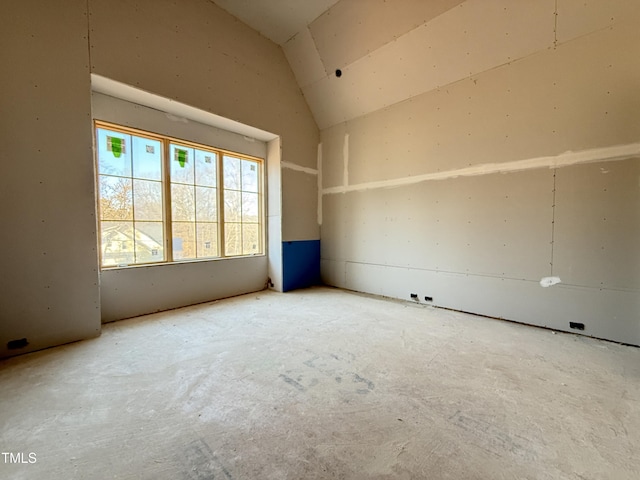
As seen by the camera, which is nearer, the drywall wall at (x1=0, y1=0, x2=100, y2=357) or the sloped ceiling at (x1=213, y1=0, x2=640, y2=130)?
the drywall wall at (x1=0, y1=0, x2=100, y2=357)

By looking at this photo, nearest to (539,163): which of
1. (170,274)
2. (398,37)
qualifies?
(398,37)

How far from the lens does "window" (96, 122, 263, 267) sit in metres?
3.21

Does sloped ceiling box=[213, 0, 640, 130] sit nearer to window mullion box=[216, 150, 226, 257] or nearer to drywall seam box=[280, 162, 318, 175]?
drywall seam box=[280, 162, 318, 175]

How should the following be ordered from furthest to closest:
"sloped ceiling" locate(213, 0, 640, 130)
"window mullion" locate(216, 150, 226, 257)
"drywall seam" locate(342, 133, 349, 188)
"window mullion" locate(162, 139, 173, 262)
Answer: "drywall seam" locate(342, 133, 349, 188) → "window mullion" locate(216, 150, 226, 257) → "window mullion" locate(162, 139, 173, 262) → "sloped ceiling" locate(213, 0, 640, 130)

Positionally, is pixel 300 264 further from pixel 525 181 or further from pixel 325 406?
pixel 525 181

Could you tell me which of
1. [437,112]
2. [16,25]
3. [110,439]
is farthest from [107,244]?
[437,112]

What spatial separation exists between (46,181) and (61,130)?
50cm

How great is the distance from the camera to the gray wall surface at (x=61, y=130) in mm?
2312

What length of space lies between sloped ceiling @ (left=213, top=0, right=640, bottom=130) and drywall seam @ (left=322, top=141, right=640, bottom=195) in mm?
1161

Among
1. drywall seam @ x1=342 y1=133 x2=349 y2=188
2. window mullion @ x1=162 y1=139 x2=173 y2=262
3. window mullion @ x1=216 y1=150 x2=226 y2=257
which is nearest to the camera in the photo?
window mullion @ x1=162 y1=139 x2=173 y2=262

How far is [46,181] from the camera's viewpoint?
246cm

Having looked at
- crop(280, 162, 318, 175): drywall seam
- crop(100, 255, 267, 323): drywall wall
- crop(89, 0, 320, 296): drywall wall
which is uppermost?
crop(89, 0, 320, 296): drywall wall

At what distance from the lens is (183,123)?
12.2 feet

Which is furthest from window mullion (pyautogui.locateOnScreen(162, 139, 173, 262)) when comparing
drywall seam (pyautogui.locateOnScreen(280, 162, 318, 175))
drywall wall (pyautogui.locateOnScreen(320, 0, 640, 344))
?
drywall wall (pyautogui.locateOnScreen(320, 0, 640, 344))
